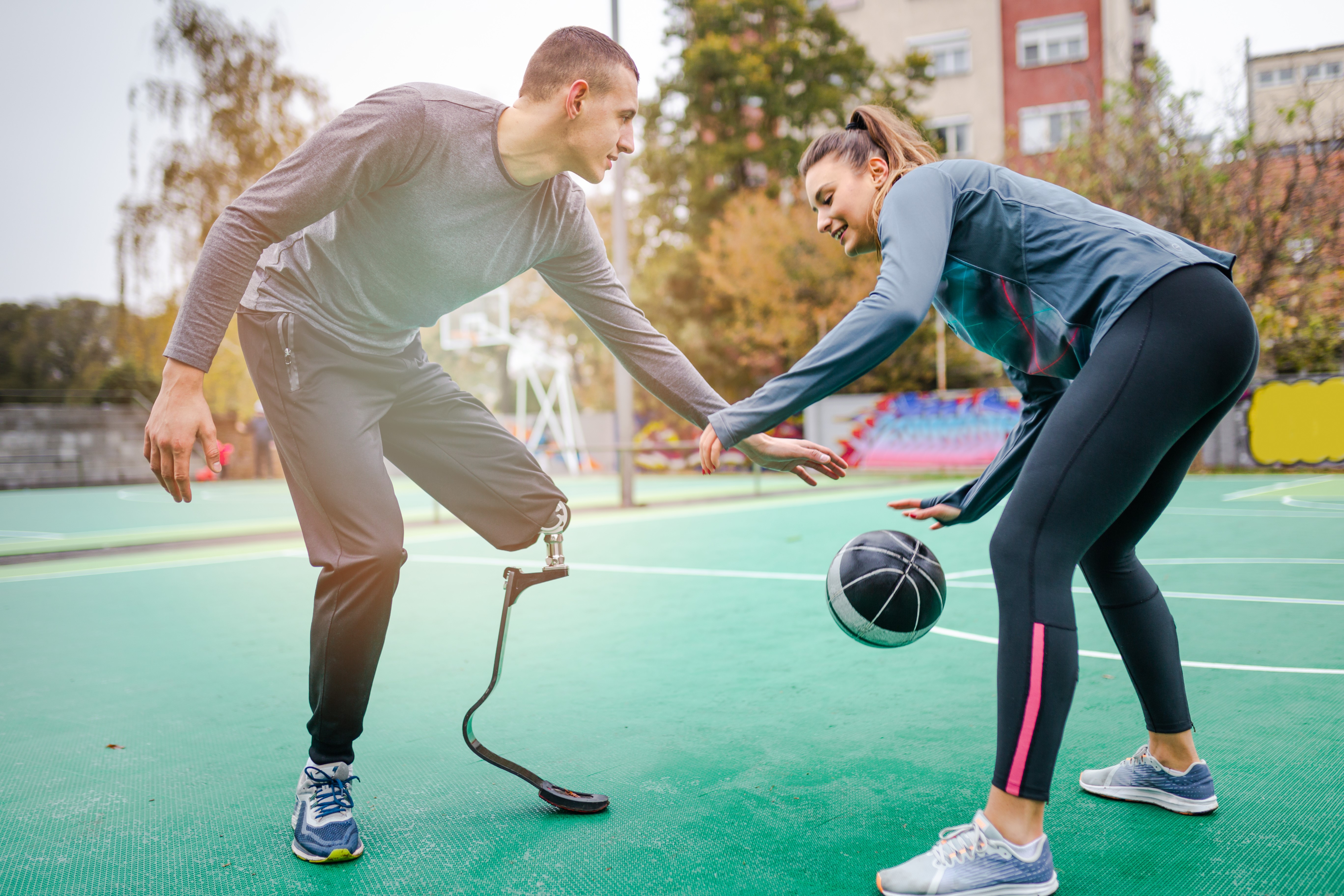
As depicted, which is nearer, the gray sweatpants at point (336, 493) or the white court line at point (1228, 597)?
the gray sweatpants at point (336, 493)

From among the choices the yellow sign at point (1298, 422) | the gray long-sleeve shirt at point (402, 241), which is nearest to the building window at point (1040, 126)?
the yellow sign at point (1298, 422)

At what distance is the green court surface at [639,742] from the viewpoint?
2172 mm

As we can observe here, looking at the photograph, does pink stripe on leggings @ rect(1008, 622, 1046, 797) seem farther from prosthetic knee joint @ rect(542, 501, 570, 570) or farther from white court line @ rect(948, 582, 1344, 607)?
white court line @ rect(948, 582, 1344, 607)

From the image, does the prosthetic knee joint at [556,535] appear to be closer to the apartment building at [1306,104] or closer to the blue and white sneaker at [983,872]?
the blue and white sneaker at [983,872]

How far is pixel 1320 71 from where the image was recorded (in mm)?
26297

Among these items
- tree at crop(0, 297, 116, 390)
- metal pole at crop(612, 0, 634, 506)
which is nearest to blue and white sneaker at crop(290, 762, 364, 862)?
metal pole at crop(612, 0, 634, 506)

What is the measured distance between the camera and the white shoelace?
6.51ft

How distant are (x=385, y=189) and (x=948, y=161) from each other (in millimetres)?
1378

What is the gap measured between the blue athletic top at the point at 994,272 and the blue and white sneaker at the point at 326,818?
1.33m

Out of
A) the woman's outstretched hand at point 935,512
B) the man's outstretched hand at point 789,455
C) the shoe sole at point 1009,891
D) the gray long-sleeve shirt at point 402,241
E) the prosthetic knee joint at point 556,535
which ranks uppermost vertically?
the gray long-sleeve shirt at point 402,241

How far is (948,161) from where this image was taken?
7.17 ft

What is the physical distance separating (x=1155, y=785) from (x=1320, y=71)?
103 ft

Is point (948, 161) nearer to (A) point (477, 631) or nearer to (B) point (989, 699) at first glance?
(B) point (989, 699)

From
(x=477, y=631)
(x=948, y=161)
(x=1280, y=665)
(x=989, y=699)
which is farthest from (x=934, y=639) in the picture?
(x=948, y=161)
